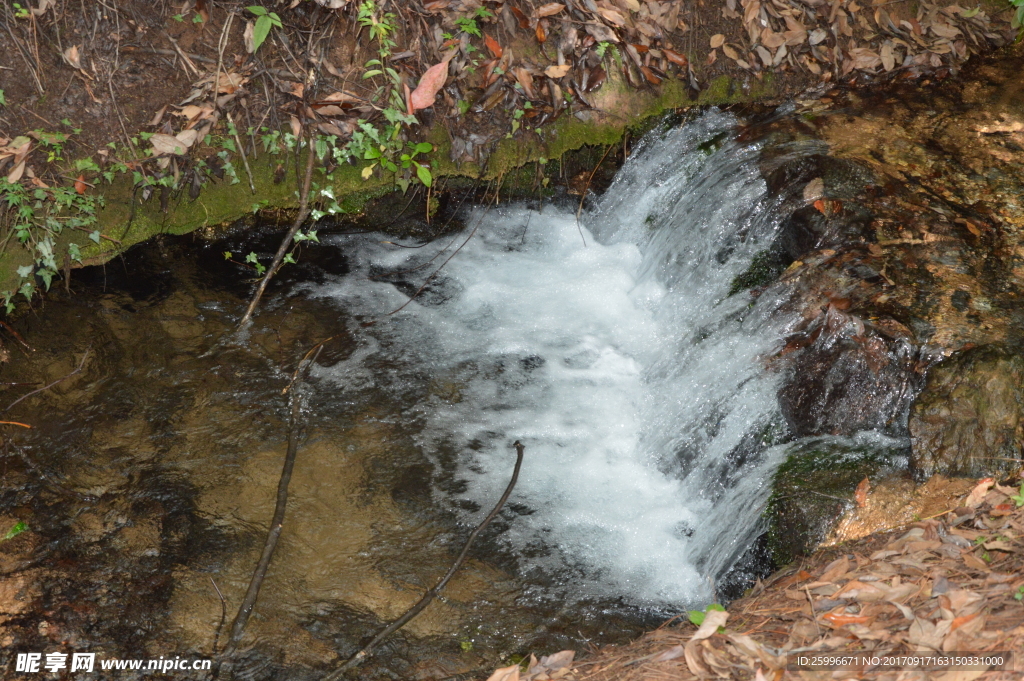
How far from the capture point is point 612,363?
4609mm

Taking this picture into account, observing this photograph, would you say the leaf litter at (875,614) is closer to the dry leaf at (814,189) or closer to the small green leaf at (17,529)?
the dry leaf at (814,189)

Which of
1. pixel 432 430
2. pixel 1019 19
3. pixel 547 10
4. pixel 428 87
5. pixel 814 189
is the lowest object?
pixel 432 430

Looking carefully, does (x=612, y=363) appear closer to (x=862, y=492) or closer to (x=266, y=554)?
(x=862, y=492)

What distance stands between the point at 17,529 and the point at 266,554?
1.17 m

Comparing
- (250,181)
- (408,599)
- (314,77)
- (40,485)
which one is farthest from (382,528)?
(314,77)

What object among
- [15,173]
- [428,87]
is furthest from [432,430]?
[15,173]

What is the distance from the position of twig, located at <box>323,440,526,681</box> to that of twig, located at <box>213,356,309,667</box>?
1.44 ft

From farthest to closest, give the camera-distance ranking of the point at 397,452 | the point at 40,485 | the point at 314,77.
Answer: the point at 314,77, the point at 397,452, the point at 40,485

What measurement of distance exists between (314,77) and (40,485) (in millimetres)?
2984

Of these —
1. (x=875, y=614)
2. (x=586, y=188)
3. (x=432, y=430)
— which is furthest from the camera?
(x=586, y=188)

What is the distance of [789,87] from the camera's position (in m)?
5.40

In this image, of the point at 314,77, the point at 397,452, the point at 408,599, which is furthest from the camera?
the point at 314,77

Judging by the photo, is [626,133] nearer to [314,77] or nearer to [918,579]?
[314,77]

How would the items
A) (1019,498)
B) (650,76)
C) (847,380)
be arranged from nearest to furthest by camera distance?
1. (1019,498)
2. (847,380)
3. (650,76)
